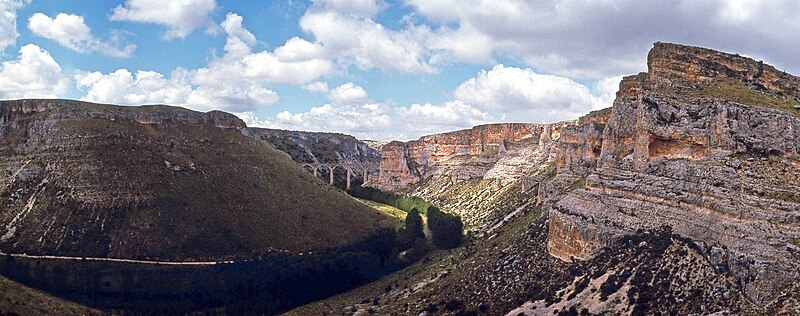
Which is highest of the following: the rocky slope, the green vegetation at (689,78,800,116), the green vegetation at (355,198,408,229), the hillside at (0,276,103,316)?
the green vegetation at (689,78,800,116)

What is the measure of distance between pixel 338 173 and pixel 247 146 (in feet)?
268

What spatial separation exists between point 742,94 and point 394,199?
8009 cm

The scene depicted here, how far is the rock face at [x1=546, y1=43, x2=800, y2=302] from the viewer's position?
93.1 feet

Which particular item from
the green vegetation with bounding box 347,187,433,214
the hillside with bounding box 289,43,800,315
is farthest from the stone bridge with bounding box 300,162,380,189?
the hillside with bounding box 289,43,800,315

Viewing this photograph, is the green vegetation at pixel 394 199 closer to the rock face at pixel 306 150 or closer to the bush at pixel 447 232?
the bush at pixel 447 232

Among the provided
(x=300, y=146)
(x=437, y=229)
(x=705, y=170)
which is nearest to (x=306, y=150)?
(x=300, y=146)

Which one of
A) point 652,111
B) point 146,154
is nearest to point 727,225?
point 652,111

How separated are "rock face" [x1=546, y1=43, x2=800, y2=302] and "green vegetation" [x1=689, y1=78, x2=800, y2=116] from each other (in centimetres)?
12

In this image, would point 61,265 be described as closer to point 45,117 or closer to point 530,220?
point 45,117

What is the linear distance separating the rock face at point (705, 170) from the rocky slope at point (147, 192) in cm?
3875

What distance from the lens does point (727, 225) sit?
29938 mm

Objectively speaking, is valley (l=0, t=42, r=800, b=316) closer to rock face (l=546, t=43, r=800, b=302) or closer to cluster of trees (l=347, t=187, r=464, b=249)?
rock face (l=546, t=43, r=800, b=302)

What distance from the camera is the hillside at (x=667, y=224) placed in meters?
28.5

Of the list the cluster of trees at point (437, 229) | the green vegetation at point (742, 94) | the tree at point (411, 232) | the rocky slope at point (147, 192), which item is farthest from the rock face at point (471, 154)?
the green vegetation at point (742, 94)
